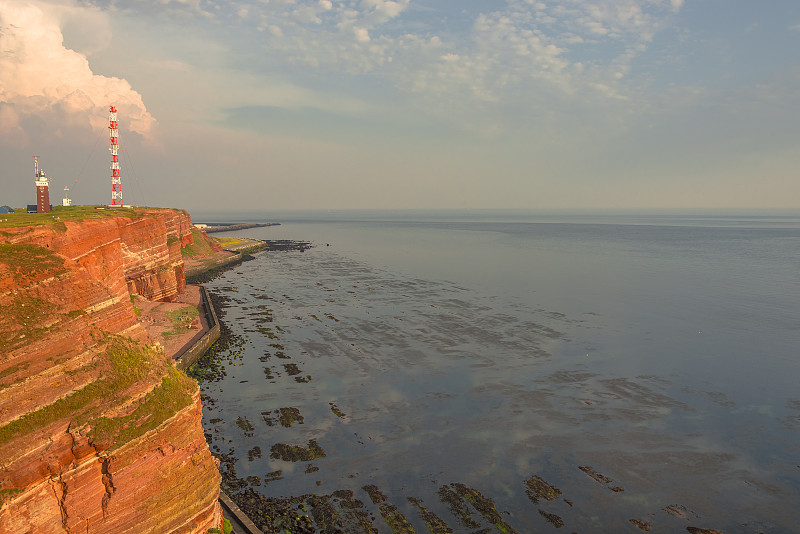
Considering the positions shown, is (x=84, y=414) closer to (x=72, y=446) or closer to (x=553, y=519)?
(x=72, y=446)

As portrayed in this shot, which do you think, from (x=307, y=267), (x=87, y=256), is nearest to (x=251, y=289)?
(x=307, y=267)

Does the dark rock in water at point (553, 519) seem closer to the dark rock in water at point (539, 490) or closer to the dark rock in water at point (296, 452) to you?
the dark rock in water at point (539, 490)

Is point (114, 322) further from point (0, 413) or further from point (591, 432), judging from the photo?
point (591, 432)

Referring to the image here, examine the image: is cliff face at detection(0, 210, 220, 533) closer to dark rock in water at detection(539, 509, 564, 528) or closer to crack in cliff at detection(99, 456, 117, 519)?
crack in cliff at detection(99, 456, 117, 519)

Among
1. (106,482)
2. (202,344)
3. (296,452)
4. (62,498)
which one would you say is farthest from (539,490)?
(202,344)

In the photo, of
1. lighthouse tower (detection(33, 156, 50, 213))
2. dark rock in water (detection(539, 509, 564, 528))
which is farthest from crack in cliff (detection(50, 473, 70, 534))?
lighthouse tower (detection(33, 156, 50, 213))
